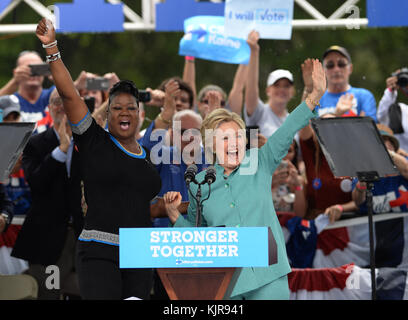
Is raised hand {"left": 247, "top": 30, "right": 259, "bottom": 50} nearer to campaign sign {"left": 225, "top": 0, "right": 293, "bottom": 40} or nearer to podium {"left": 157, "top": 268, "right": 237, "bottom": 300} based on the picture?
campaign sign {"left": 225, "top": 0, "right": 293, "bottom": 40}

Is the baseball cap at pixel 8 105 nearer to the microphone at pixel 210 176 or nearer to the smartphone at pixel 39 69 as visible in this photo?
the smartphone at pixel 39 69

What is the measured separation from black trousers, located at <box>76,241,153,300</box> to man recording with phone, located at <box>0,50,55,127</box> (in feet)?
9.90

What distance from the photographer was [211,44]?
654cm

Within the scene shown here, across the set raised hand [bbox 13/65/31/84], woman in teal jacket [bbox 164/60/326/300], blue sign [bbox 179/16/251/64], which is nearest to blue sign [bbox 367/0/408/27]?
blue sign [bbox 179/16/251/64]

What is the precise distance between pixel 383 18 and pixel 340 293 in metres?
2.64

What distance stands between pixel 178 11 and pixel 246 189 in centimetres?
379

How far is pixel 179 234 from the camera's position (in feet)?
11.5

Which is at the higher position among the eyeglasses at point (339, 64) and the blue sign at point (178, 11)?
the blue sign at point (178, 11)

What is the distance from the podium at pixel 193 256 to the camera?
3420 millimetres

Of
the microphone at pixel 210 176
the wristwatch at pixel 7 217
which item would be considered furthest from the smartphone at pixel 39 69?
the microphone at pixel 210 176

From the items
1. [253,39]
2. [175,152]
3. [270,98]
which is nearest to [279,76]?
[270,98]

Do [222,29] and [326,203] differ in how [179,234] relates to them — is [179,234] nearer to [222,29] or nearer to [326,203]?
[326,203]

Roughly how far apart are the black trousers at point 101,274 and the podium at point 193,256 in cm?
45

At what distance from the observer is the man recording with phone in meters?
6.66
